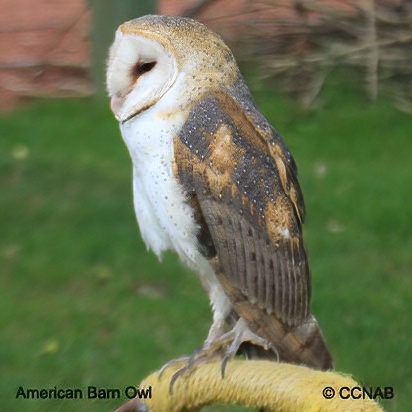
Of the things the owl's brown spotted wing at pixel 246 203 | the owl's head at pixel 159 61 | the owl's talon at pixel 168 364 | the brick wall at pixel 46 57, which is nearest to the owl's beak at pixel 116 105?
the owl's head at pixel 159 61

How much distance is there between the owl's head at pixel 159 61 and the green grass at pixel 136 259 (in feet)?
2.65

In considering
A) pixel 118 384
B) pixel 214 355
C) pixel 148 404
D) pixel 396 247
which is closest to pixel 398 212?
pixel 396 247

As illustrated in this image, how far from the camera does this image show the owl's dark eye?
2320 millimetres

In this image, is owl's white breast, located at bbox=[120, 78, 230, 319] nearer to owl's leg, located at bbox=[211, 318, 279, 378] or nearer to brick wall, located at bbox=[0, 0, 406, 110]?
owl's leg, located at bbox=[211, 318, 279, 378]

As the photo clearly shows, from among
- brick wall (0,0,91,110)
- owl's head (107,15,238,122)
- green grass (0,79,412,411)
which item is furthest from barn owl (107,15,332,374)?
brick wall (0,0,91,110)

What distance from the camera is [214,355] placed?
2.53 meters

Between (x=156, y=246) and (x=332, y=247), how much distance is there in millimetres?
2727

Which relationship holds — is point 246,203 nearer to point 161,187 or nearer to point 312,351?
point 161,187

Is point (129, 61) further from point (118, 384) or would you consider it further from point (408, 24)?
point (118, 384)

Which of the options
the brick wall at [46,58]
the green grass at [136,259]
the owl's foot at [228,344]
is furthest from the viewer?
the brick wall at [46,58]

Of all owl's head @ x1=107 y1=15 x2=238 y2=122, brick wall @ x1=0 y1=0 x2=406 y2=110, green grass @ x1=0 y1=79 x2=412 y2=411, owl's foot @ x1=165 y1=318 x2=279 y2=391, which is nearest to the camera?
owl's head @ x1=107 y1=15 x2=238 y2=122

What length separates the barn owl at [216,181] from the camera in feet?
7.58

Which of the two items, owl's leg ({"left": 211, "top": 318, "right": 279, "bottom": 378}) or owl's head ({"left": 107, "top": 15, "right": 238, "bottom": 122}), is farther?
owl's leg ({"left": 211, "top": 318, "right": 279, "bottom": 378})

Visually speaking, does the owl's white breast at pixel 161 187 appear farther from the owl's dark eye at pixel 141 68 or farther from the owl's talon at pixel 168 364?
the owl's talon at pixel 168 364
